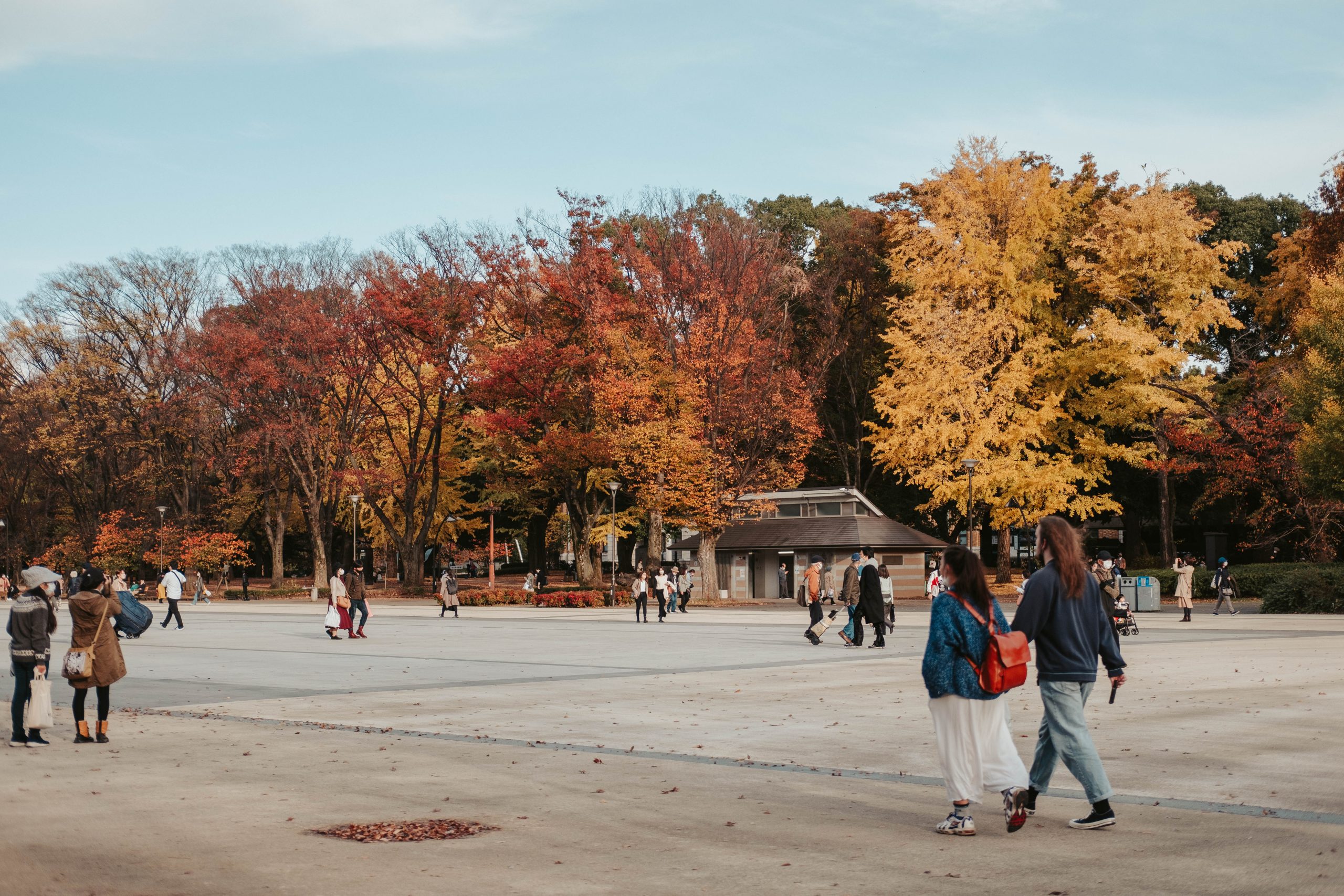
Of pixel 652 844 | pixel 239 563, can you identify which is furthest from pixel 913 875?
pixel 239 563

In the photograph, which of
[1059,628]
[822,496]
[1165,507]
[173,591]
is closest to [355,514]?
A: [822,496]

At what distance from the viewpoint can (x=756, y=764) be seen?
9.96 m

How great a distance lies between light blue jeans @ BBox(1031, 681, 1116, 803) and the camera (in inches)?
289

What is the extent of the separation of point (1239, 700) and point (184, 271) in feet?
193

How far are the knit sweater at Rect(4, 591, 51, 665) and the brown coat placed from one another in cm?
33

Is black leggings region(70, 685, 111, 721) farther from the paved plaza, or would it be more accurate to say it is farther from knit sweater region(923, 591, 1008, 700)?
knit sweater region(923, 591, 1008, 700)

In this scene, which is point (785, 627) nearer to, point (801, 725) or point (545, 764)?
point (801, 725)

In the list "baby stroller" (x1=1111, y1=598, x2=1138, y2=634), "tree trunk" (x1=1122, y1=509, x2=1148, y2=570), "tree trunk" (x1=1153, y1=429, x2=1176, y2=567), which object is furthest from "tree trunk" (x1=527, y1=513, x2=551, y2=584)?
"baby stroller" (x1=1111, y1=598, x2=1138, y2=634)

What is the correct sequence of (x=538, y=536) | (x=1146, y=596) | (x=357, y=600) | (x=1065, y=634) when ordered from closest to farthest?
1. (x=1065, y=634)
2. (x=357, y=600)
3. (x=1146, y=596)
4. (x=538, y=536)

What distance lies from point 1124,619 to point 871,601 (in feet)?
20.4

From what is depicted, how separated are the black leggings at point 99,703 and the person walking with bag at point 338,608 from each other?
16.1 m

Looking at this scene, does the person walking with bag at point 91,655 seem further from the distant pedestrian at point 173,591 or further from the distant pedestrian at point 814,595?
the distant pedestrian at point 173,591

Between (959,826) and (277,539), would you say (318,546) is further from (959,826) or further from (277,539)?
(959,826)

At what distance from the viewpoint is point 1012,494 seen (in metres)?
48.3
